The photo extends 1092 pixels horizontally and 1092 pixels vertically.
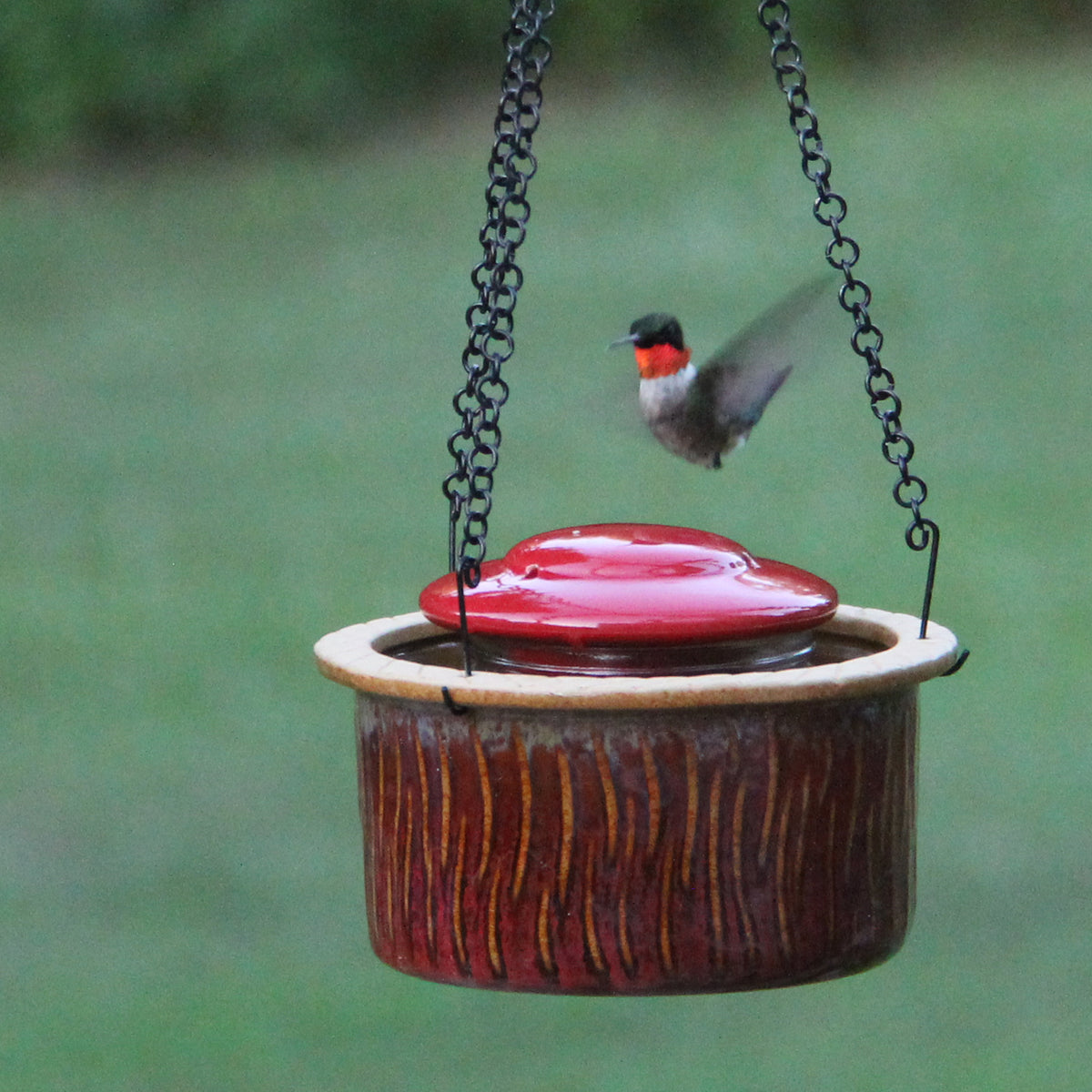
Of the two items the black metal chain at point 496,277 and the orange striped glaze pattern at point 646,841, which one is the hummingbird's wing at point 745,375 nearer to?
the black metal chain at point 496,277

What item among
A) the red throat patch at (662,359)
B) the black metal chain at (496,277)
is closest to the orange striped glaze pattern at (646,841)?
the black metal chain at (496,277)

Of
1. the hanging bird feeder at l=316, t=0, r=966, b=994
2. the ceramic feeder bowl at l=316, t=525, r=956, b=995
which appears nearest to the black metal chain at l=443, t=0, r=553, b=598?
the hanging bird feeder at l=316, t=0, r=966, b=994

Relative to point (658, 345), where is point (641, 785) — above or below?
below

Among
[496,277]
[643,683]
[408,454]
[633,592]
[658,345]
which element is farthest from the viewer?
[408,454]

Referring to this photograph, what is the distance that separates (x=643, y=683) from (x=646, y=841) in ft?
0.55

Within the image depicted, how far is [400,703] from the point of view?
1.90 m

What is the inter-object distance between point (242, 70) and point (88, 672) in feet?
23.4

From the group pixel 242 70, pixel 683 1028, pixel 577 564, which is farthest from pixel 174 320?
pixel 577 564

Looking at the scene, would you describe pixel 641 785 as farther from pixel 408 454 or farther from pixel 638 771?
pixel 408 454

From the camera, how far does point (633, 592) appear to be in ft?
6.23

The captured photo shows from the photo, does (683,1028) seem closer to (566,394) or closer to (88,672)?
(88,672)

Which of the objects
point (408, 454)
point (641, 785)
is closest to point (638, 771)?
point (641, 785)

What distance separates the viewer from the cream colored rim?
5.72 ft

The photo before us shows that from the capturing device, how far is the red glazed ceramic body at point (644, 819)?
1.79 meters
